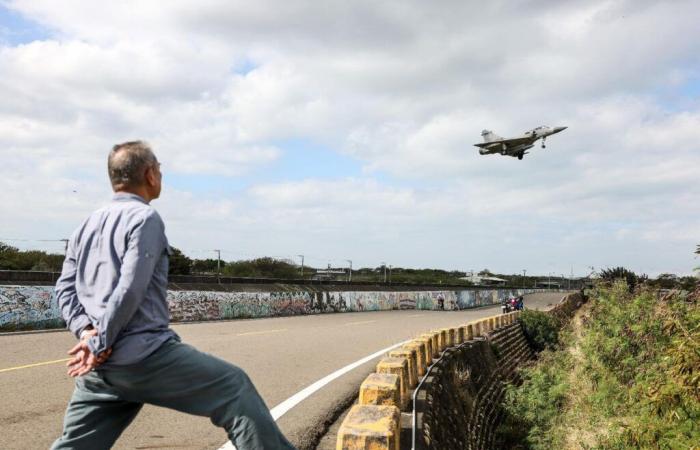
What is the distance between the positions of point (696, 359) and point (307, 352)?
7.99 m

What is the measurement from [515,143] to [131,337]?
141 feet

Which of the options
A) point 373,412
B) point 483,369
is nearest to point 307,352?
point 483,369

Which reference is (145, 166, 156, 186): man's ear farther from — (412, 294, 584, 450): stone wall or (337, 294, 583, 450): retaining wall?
(412, 294, 584, 450): stone wall

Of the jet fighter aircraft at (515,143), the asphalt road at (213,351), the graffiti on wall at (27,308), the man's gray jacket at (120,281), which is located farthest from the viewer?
the jet fighter aircraft at (515,143)

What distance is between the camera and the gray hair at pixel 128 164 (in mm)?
2949

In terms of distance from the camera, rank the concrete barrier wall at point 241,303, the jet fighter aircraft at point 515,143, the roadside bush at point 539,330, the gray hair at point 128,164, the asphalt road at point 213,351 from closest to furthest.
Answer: the gray hair at point 128,164 < the asphalt road at point 213,351 < the concrete barrier wall at point 241,303 < the roadside bush at point 539,330 < the jet fighter aircraft at point 515,143

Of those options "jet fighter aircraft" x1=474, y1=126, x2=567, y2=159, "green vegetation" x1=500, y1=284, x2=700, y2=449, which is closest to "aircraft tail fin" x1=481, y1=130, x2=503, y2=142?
"jet fighter aircraft" x1=474, y1=126, x2=567, y2=159

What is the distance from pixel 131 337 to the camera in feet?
8.86

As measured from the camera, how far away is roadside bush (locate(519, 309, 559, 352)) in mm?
30161

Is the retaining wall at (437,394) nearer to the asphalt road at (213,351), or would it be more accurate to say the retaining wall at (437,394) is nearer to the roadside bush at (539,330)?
the asphalt road at (213,351)

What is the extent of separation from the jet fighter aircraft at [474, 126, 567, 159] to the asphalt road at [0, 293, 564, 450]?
90.9 ft

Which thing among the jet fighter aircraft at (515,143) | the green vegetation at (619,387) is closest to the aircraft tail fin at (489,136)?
the jet fighter aircraft at (515,143)

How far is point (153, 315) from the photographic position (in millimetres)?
2789

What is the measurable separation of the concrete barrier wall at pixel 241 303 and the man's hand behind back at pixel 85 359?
1761 centimetres
